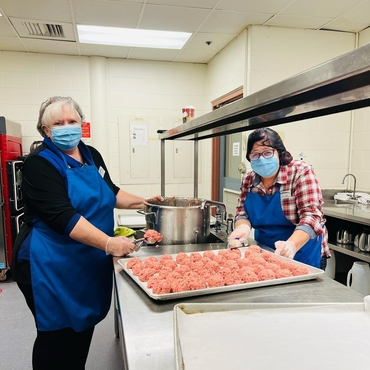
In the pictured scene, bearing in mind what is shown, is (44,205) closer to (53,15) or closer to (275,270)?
(275,270)

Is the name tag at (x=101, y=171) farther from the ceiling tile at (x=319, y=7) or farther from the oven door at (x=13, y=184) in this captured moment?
the ceiling tile at (x=319, y=7)

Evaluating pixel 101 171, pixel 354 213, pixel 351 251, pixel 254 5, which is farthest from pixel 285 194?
pixel 254 5

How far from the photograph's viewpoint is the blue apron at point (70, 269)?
1229 millimetres

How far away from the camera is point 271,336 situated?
61 cm

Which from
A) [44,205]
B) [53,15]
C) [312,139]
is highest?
[53,15]

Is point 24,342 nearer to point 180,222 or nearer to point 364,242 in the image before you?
point 180,222

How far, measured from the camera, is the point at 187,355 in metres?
0.55

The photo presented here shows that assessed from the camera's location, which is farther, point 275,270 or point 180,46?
point 180,46

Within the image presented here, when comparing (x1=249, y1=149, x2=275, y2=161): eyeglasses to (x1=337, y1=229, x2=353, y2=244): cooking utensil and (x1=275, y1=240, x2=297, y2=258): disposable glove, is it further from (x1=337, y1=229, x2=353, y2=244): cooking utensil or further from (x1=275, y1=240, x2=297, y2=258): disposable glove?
(x1=337, y1=229, x2=353, y2=244): cooking utensil

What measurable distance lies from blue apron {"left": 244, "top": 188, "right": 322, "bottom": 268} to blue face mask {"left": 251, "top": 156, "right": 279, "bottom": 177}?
11cm

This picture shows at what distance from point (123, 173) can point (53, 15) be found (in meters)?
1.89

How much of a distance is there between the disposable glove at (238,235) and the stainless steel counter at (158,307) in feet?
1.33

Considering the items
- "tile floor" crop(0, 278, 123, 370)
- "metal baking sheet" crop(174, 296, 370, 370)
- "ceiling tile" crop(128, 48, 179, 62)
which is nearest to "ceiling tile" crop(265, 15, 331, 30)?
"ceiling tile" crop(128, 48, 179, 62)

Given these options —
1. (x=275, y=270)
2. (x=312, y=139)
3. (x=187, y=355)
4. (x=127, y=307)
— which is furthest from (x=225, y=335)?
(x=312, y=139)
